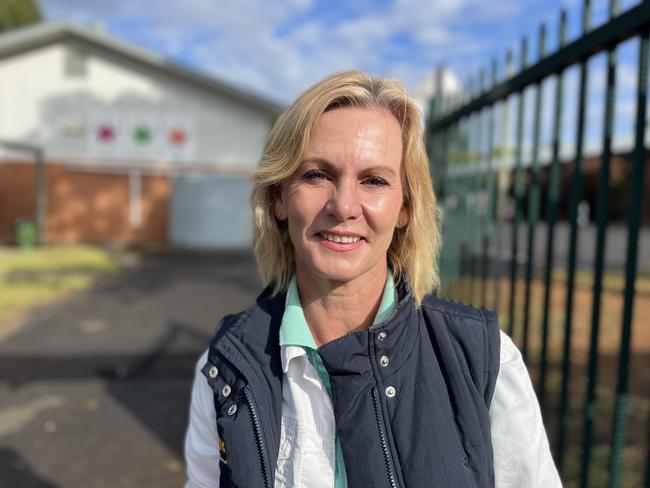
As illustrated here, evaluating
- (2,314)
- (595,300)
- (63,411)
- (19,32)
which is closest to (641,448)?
(595,300)

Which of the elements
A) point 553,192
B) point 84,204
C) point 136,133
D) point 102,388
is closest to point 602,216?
point 553,192

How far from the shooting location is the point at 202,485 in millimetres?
1640

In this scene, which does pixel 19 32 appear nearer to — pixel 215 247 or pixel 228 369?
pixel 215 247

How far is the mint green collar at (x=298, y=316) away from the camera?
5.07 feet

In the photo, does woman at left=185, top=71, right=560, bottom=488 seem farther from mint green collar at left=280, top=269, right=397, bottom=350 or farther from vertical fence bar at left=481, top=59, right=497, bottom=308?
vertical fence bar at left=481, top=59, right=497, bottom=308

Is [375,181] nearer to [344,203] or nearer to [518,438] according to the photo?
[344,203]

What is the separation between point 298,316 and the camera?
1.63 meters

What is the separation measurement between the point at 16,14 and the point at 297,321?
115 ft

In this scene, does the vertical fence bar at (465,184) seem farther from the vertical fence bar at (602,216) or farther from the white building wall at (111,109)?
the white building wall at (111,109)

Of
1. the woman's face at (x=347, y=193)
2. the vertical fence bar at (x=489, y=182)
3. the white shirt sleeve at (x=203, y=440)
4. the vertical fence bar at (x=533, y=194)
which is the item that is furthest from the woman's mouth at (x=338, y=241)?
the vertical fence bar at (x=489, y=182)

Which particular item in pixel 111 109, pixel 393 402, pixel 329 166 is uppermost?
pixel 111 109

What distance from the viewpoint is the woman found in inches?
55.0

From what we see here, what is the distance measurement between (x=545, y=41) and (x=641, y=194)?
83 cm

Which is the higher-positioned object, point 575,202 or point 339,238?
point 575,202
